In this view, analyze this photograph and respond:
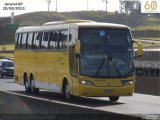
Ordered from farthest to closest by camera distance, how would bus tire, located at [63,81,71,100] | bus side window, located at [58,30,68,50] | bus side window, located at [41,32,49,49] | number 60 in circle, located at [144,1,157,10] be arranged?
number 60 in circle, located at [144,1,157,10], bus side window, located at [41,32,49,49], bus side window, located at [58,30,68,50], bus tire, located at [63,81,71,100]

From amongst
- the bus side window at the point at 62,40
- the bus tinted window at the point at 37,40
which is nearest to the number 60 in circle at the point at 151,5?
the bus tinted window at the point at 37,40

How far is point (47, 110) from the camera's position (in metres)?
15.1

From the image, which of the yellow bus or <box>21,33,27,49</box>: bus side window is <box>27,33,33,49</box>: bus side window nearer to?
<box>21,33,27,49</box>: bus side window

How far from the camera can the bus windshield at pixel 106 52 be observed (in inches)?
896

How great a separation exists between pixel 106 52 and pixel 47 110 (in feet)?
26.6

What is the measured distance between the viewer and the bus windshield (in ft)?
74.6

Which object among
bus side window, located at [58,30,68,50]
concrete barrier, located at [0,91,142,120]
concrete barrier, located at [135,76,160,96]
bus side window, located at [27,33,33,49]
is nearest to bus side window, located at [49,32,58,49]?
bus side window, located at [58,30,68,50]

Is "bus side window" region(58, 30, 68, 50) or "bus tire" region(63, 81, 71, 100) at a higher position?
"bus side window" region(58, 30, 68, 50)

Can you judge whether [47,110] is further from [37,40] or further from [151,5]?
[151,5]

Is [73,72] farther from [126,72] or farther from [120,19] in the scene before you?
[120,19]

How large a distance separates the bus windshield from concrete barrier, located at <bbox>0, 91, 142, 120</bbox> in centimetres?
399

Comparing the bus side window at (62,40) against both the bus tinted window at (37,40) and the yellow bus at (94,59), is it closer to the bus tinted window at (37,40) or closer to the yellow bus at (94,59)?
the yellow bus at (94,59)

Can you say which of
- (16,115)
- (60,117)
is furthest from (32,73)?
(60,117)

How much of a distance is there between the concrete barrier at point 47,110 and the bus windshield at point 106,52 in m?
3.99
